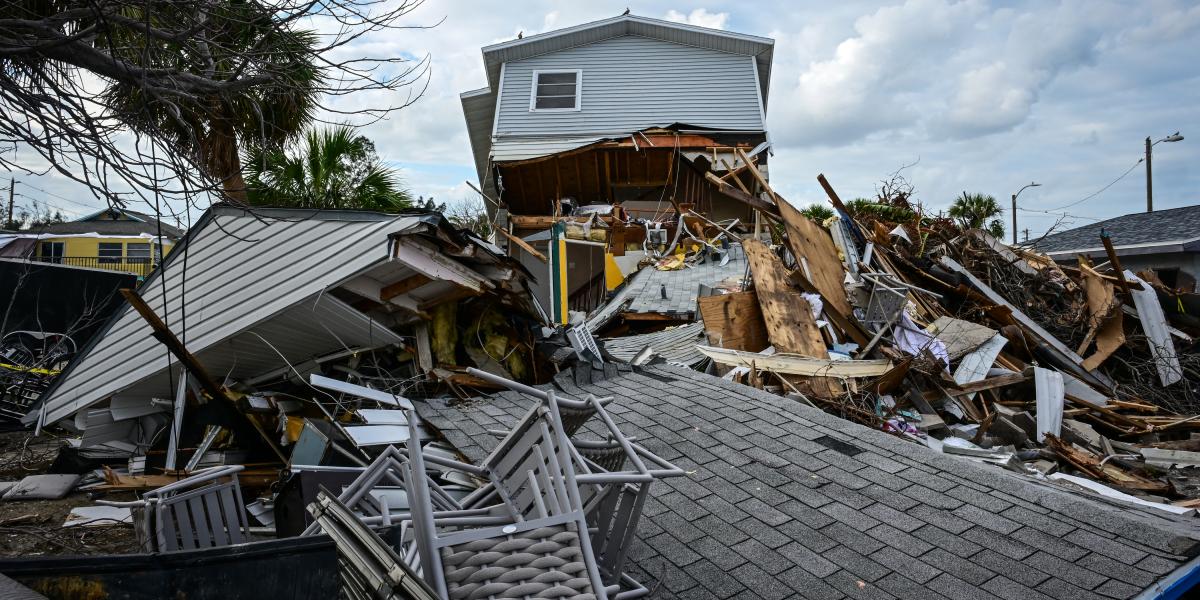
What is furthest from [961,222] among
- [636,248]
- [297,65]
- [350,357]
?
[297,65]

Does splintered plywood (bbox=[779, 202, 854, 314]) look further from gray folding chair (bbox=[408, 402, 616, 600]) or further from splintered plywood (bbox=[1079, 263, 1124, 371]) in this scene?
gray folding chair (bbox=[408, 402, 616, 600])

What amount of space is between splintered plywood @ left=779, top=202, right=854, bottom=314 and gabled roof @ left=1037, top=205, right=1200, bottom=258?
28.8 feet

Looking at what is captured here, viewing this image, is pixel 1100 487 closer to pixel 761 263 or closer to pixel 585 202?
pixel 761 263

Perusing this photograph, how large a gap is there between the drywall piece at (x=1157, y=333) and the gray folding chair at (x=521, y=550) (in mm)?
8476

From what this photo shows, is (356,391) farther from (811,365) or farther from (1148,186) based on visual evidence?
(1148,186)

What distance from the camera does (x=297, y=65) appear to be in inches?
169

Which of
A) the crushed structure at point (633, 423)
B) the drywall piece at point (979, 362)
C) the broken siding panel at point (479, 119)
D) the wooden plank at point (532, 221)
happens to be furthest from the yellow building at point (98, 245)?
the drywall piece at point (979, 362)

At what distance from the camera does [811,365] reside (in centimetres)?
680

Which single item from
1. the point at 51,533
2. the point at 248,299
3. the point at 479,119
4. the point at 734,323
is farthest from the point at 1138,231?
the point at 51,533

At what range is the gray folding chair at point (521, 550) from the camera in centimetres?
217

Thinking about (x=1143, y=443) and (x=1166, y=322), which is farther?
(x=1166, y=322)

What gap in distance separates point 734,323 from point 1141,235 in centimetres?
1646

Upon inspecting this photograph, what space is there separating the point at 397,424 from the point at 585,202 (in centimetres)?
1395

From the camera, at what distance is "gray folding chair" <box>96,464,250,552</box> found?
11.8 feet
